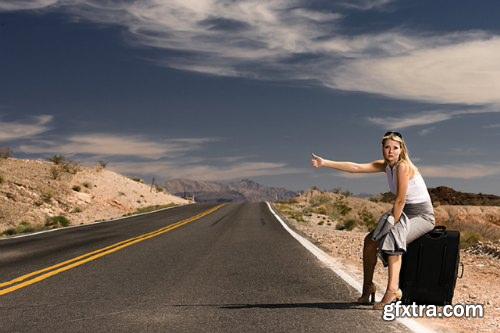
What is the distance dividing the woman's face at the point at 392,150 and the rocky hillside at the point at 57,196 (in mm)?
19962

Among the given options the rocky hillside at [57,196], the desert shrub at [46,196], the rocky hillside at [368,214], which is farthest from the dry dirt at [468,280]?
the desert shrub at [46,196]

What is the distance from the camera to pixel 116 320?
237 inches

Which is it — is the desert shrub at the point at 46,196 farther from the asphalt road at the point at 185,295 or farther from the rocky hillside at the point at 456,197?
the rocky hillside at the point at 456,197

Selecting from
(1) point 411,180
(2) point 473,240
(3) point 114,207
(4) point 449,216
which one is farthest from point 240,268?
(4) point 449,216

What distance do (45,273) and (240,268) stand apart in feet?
10.8

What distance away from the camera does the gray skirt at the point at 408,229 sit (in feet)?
19.7

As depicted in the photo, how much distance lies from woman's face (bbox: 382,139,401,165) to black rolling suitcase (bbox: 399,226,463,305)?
0.90 m

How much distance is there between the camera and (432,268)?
613 centimetres

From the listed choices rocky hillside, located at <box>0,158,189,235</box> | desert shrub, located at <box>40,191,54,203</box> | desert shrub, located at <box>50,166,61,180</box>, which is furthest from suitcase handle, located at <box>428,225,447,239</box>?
desert shrub, located at <box>50,166,61,180</box>

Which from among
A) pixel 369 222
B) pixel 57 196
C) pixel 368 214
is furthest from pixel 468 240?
pixel 57 196

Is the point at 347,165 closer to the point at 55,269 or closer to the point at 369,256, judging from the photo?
the point at 369,256

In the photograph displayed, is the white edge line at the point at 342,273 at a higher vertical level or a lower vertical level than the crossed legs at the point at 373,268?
lower

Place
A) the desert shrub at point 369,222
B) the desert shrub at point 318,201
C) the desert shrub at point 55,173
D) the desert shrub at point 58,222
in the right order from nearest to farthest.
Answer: the desert shrub at point 369,222 → the desert shrub at point 58,222 → the desert shrub at point 55,173 → the desert shrub at point 318,201

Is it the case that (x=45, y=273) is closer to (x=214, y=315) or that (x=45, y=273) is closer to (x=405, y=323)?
(x=214, y=315)
